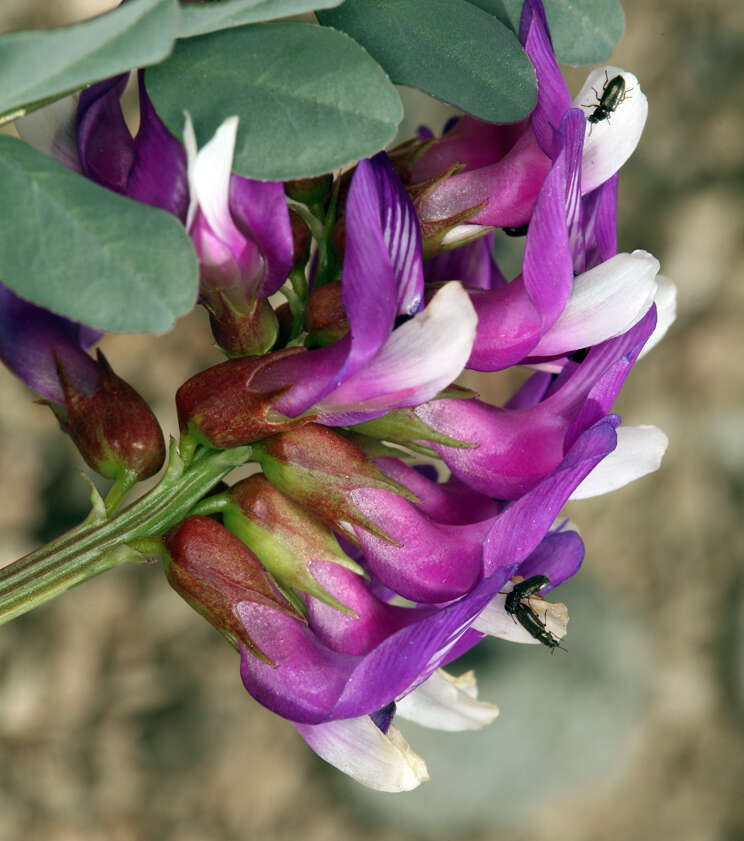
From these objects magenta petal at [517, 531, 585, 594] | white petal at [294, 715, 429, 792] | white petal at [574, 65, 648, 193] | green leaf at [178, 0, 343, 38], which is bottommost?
white petal at [294, 715, 429, 792]

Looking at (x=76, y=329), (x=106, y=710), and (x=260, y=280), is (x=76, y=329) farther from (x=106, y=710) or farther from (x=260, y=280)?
(x=106, y=710)

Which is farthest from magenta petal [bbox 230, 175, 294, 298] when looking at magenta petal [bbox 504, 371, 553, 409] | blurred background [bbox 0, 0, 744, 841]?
blurred background [bbox 0, 0, 744, 841]

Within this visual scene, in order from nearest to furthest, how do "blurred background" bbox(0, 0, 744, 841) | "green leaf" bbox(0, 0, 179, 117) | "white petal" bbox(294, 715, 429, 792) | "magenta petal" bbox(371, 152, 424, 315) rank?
"green leaf" bbox(0, 0, 179, 117) → "magenta petal" bbox(371, 152, 424, 315) → "white petal" bbox(294, 715, 429, 792) → "blurred background" bbox(0, 0, 744, 841)

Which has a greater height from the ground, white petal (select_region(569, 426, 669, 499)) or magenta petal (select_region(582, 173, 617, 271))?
magenta petal (select_region(582, 173, 617, 271))

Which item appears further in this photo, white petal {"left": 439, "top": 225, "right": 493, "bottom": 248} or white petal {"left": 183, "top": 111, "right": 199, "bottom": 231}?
white petal {"left": 439, "top": 225, "right": 493, "bottom": 248}

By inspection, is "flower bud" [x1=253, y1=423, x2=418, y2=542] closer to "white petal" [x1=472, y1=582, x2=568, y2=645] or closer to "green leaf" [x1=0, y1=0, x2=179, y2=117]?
"white petal" [x1=472, y1=582, x2=568, y2=645]

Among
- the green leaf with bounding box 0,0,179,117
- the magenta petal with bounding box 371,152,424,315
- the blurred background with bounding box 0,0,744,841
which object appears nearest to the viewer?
the green leaf with bounding box 0,0,179,117

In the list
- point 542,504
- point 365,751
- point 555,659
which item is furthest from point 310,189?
point 555,659

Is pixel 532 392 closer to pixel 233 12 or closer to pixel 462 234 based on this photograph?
pixel 462 234

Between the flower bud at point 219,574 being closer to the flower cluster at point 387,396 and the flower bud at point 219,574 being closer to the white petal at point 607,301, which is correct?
the flower cluster at point 387,396
